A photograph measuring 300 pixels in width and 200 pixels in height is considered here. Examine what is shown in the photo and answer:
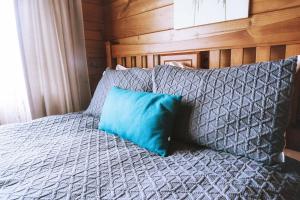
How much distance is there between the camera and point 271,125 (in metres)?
0.82

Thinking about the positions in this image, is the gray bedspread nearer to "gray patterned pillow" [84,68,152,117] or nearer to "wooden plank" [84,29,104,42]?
"gray patterned pillow" [84,68,152,117]

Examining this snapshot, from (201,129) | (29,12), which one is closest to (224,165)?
(201,129)

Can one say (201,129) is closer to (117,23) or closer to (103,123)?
(103,123)

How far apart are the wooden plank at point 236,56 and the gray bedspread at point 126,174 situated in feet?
1.94

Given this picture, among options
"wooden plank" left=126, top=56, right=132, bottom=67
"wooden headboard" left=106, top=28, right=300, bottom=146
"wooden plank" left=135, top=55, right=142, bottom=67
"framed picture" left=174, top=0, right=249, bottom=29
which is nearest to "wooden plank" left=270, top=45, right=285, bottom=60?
"wooden headboard" left=106, top=28, right=300, bottom=146

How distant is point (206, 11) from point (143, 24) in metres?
0.67

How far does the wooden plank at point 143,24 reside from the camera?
5.54 ft

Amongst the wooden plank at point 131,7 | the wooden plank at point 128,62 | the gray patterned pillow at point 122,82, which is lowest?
the gray patterned pillow at point 122,82

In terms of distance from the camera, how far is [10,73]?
179 cm

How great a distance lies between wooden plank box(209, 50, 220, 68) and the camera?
1.37 meters

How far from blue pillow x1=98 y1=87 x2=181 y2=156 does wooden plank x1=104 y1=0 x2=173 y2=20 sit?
891mm

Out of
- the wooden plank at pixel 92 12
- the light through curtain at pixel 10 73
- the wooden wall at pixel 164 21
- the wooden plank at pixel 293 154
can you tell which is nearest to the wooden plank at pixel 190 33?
the wooden wall at pixel 164 21

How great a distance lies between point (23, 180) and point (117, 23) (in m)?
1.78

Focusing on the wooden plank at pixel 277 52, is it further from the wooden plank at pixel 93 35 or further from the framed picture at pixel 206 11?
the wooden plank at pixel 93 35
